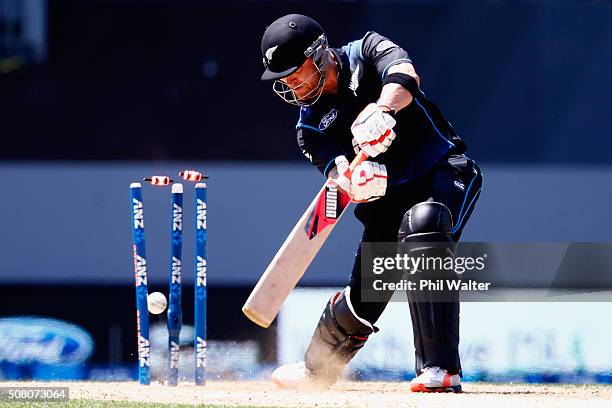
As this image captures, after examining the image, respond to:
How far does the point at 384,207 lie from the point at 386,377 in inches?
86.7

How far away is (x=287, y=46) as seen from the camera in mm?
4164

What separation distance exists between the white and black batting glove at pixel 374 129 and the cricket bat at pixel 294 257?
0.76 feet

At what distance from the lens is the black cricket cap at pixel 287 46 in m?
4.17

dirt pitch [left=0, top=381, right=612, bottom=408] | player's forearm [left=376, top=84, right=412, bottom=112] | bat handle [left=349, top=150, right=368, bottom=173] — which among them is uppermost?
player's forearm [left=376, top=84, right=412, bottom=112]

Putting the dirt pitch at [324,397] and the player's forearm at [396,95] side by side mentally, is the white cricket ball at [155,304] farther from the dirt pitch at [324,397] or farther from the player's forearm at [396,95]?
the player's forearm at [396,95]

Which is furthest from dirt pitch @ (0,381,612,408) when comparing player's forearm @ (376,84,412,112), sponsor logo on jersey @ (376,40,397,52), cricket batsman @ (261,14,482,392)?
sponsor logo on jersey @ (376,40,397,52)

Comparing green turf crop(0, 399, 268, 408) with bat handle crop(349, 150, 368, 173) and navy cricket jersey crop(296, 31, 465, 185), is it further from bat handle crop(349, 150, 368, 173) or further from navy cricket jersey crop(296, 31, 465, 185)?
navy cricket jersey crop(296, 31, 465, 185)

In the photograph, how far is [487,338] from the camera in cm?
648

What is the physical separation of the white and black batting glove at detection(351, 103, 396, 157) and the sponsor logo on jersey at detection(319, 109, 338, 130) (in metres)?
0.40

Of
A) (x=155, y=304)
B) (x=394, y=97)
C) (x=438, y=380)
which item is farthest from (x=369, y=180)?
(x=155, y=304)

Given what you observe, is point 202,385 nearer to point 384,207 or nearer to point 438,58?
point 384,207

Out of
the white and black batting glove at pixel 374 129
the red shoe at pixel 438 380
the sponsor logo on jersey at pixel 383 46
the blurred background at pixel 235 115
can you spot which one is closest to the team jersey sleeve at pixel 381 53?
the sponsor logo on jersey at pixel 383 46

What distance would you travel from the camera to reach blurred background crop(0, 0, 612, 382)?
806 centimetres

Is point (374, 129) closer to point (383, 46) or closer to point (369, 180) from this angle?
point (369, 180)
